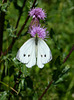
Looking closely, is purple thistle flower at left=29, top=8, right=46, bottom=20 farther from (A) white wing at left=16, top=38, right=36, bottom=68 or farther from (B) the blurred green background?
(A) white wing at left=16, top=38, right=36, bottom=68

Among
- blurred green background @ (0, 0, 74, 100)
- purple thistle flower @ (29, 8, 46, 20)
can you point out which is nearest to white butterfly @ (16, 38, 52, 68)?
blurred green background @ (0, 0, 74, 100)

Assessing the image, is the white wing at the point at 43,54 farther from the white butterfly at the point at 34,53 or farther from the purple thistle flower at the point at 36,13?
the purple thistle flower at the point at 36,13

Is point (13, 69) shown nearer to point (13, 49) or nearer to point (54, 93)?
point (13, 49)

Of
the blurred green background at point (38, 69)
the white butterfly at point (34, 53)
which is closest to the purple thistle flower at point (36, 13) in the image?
the blurred green background at point (38, 69)

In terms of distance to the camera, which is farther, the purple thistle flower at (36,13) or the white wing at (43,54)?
the purple thistle flower at (36,13)

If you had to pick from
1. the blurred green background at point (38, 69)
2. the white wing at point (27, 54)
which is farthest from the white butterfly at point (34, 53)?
the blurred green background at point (38, 69)

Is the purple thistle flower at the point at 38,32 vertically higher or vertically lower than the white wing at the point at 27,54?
higher
